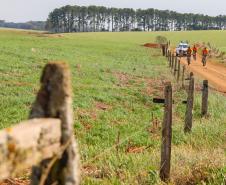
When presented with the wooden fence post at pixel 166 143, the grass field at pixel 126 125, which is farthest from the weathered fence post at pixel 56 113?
the wooden fence post at pixel 166 143

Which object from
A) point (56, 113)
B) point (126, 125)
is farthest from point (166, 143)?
point (126, 125)

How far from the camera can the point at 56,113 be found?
9.41 ft

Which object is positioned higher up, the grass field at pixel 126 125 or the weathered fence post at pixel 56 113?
the weathered fence post at pixel 56 113

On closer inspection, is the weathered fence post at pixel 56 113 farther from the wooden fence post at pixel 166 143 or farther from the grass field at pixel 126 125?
the wooden fence post at pixel 166 143

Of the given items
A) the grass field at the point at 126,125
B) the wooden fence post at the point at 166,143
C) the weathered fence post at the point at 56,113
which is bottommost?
the grass field at the point at 126,125

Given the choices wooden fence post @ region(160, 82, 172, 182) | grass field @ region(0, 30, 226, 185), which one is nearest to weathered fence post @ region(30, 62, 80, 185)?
grass field @ region(0, 30, 226, 185)

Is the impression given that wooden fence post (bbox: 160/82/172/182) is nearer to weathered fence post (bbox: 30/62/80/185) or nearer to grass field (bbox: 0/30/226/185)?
grass field (bbox: 0/30/226/185)

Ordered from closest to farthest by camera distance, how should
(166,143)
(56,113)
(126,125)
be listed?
(56,113), (166,143), (126,125)

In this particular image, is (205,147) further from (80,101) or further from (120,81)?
(120,81)

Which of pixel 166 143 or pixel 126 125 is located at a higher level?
pixel 166 143

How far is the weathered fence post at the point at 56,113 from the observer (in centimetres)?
284

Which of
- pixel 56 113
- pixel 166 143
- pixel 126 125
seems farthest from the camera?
pixel 126 125

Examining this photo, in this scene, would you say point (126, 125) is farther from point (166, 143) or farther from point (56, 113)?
point (56, 113)

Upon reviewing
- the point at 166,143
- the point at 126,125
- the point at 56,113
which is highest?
the point at 56,113
